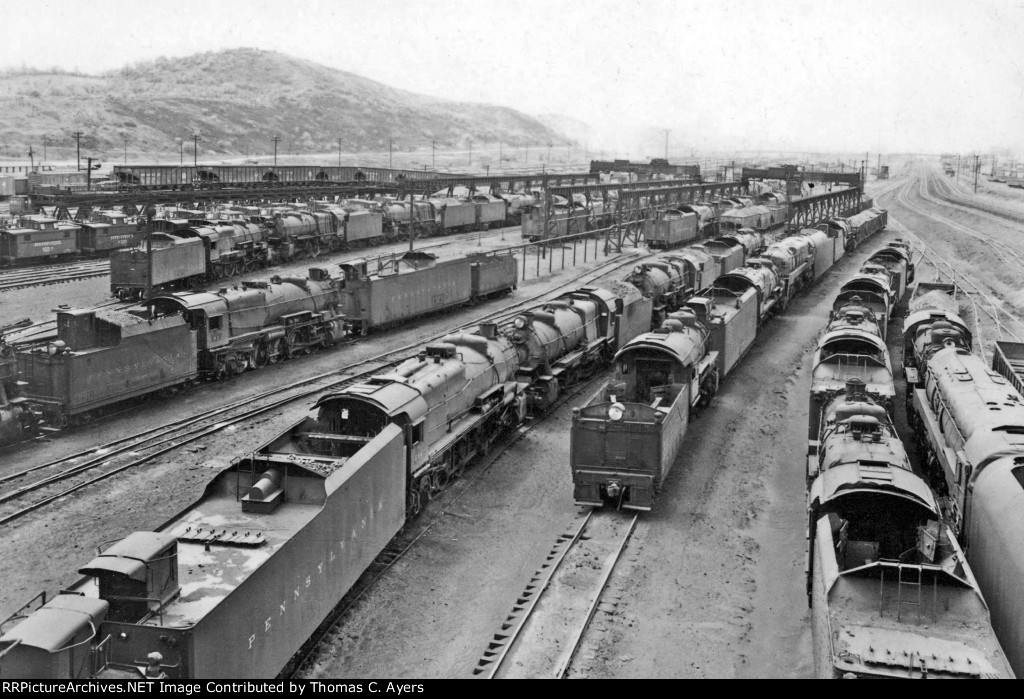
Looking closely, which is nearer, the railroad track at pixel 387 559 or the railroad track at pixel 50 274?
the railroad track at pixel 387 559

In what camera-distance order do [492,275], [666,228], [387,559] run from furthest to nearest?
[666,228], [492,275], [387,559]

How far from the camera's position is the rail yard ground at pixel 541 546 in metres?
14.7

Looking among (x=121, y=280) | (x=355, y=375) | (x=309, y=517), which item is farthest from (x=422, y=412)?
(x=121, y=280)

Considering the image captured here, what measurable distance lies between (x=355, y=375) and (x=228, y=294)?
188 inches

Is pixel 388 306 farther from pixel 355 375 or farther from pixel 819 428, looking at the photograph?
pixel 819 428

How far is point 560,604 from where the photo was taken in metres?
16.1

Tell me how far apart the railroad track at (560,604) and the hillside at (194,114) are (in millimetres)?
106568

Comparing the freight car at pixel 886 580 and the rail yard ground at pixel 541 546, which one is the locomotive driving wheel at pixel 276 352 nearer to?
the rail yard ground at pixel 541 546

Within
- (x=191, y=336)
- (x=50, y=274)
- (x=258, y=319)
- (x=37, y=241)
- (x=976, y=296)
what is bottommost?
(x=191, y=336)

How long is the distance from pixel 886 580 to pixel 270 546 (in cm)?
766

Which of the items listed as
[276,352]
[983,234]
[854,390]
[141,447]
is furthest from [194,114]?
[854,390]

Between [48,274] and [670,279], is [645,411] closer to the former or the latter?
[670,279]

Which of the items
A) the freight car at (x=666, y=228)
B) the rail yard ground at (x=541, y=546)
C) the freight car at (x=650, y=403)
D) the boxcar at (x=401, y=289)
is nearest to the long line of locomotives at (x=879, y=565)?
the rail yard ground at (x=541, y=546)

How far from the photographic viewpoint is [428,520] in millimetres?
19656
